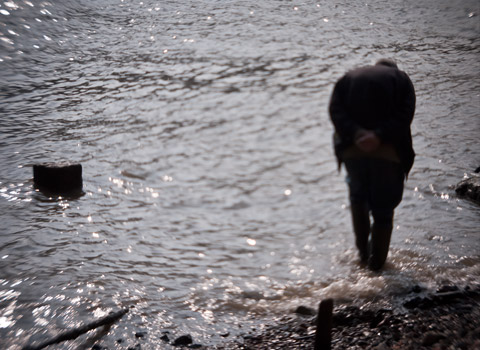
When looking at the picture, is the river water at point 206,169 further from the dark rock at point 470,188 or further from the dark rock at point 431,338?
the dark rock at point 431,338

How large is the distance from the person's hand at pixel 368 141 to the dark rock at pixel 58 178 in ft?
12.6

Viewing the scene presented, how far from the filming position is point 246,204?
6.91 m

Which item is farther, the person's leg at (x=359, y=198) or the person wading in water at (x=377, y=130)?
the person's leg at (x=359, y=198)

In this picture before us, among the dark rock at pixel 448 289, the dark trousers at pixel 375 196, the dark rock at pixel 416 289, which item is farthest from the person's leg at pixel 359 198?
the dark rock at pixel 448 289

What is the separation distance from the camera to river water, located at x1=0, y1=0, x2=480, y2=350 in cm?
493

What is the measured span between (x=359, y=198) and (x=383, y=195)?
0.22m

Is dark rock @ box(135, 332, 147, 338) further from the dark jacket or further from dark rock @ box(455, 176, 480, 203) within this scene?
dark rock @ box(455, 176, 480, 203)

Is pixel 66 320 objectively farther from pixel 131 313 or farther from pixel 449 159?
pixel 449 159

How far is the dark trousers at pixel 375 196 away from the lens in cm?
464

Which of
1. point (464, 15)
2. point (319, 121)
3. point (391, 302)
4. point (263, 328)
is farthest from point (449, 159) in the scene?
point (464, 15)

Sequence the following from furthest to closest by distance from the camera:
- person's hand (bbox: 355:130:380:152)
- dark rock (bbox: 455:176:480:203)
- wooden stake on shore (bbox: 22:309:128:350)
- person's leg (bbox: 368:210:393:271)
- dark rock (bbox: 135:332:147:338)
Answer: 1. dark rock (bbox: 455:176:480:203)
2. person's leg (bbox: 368:210:393:271)
3. person's hand (bbox: 355:130:380:152)
4. dark rock (bbox: 135:332:147:338)
5. wooden stake on shore (bbox: 22:309:128:350)

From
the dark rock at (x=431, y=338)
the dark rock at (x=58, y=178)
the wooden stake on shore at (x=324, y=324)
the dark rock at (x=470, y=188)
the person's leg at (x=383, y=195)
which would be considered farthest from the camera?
the dark rock at (x=58, y=178)

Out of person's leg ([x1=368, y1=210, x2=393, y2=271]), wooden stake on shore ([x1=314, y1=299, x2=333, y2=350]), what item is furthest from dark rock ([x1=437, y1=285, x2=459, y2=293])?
wooden stake on shore ([x1=314, y1=299, x2=333, y2=350])

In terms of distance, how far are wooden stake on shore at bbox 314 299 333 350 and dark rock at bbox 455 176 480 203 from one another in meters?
4.03
